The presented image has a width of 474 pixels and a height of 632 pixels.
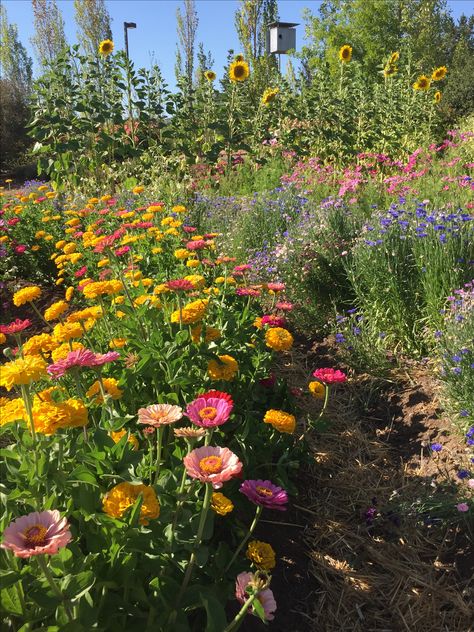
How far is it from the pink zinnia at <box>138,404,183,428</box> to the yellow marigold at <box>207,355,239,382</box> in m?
0.51

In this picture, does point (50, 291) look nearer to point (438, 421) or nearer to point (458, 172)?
point (438, 421)

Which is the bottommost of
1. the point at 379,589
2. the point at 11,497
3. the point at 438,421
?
the point at 379,589

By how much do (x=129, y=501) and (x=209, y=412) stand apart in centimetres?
25

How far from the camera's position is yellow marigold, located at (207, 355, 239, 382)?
→ 1.72 m

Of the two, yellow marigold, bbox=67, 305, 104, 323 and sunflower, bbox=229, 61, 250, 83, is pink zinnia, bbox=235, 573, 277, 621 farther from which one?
sunflower, bbox=229, 61, 250, 83

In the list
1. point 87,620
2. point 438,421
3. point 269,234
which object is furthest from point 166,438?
point 269,234

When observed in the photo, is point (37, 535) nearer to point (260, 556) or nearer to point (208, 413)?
point (208, 413)

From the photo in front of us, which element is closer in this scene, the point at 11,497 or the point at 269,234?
the point at 11,497

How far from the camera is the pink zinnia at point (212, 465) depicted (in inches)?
37.1

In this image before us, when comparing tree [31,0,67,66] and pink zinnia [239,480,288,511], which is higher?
→ tree [31,0,67,66]

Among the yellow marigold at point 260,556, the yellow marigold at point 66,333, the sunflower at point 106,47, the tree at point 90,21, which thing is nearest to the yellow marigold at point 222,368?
the yellow marigold at point 66,333

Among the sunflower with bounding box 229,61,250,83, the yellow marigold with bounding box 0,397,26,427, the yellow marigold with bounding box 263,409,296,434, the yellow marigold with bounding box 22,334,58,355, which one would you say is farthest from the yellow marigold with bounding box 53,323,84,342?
the sunflower with bounding box 229,61,250,83

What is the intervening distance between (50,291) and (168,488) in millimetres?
3861

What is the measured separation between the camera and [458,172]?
5801mm
